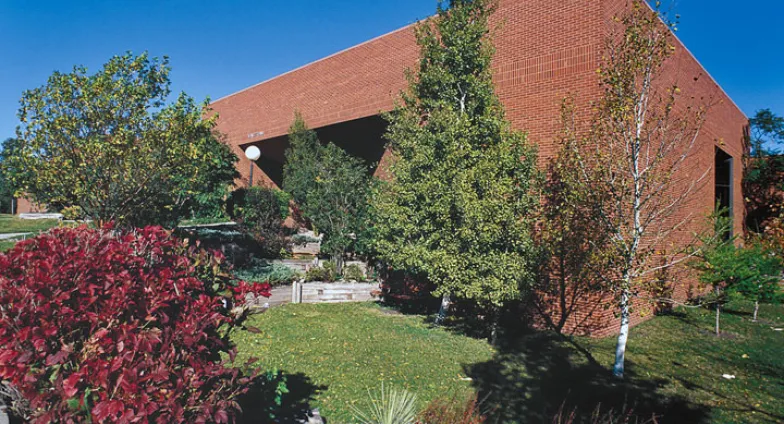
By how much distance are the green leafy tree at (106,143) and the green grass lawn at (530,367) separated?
371cm

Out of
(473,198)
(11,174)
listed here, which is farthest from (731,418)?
(11,174)

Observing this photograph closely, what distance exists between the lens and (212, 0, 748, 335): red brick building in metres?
9.41

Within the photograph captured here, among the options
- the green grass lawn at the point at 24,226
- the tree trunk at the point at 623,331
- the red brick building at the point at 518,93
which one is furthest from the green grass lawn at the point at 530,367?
the green grass lawn at the point at 24,226

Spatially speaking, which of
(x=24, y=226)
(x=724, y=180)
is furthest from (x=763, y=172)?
(x=24, y=226)

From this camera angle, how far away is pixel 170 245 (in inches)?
126

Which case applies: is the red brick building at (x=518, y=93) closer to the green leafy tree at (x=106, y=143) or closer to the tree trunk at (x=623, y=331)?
the tree trunk at (x=623, y=331)

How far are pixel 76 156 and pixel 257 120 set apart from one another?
552 inches

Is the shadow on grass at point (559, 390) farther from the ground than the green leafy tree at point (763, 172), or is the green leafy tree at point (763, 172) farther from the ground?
the green leafy tree at point (763, 172)

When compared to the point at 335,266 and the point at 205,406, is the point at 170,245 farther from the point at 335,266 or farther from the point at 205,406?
the point at 335,266

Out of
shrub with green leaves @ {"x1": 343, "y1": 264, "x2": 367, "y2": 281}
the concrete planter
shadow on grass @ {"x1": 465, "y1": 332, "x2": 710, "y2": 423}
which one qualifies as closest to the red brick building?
shadow on grass @ {"x1": 465, "y1": 332, "x2": 710, "y2": 423}

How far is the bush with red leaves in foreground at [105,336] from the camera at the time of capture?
237 cm

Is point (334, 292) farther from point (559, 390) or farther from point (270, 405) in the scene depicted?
point (270, 405)

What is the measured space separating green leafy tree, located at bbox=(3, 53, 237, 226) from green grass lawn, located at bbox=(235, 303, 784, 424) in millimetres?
3706

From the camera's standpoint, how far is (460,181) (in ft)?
26.5
